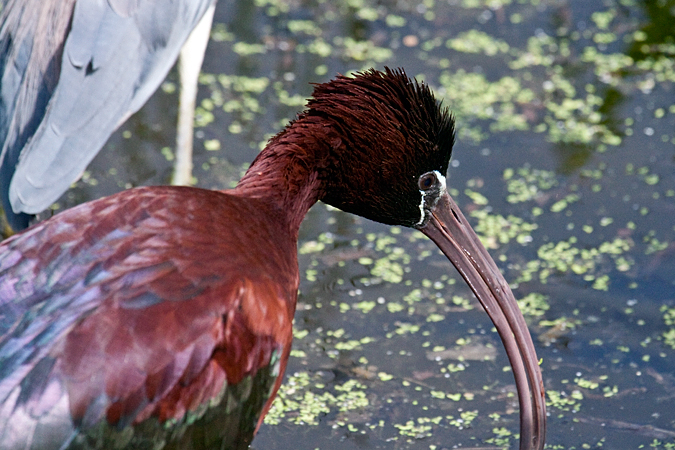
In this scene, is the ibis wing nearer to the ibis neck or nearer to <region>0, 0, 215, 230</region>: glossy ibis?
the ibis neck

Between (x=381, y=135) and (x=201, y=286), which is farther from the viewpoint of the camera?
(x=381, y=135)

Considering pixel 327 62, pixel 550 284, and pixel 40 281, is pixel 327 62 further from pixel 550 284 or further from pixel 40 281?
pixel 40 281

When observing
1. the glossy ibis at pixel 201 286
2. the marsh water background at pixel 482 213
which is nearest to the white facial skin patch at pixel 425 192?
the glossy ibis at pixel 201 286

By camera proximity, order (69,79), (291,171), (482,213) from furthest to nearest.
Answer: (482,213) < (69,79) < (291,171)

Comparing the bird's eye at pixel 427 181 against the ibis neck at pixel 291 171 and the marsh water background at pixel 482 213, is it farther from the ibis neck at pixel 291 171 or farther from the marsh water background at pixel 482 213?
the marsh water background at pixel 482 213

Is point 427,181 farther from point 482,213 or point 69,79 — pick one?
point 482,213

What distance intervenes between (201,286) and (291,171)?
1.93 feet

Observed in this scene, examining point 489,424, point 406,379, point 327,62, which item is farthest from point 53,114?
point 327,62

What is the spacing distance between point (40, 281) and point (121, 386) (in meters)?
0.38

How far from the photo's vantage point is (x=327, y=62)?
579 cm

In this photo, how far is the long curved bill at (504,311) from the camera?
299cm

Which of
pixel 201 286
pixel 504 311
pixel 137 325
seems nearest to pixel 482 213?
pixel 504 311

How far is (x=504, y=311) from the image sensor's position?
9.82 ft

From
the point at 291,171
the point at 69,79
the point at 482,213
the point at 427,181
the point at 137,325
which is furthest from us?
the point at 482,213
